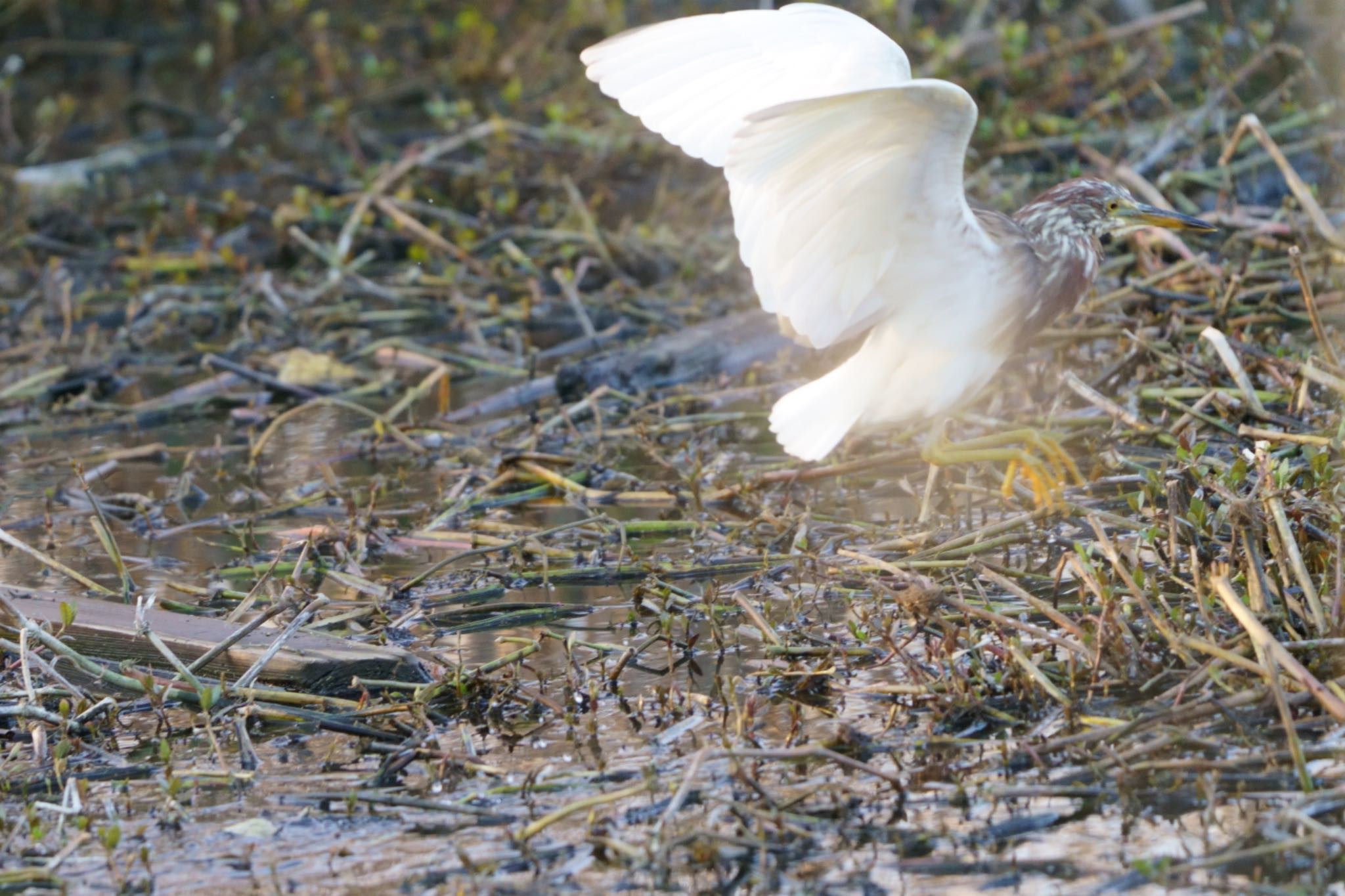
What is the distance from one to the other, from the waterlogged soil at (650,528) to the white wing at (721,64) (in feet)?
3.50

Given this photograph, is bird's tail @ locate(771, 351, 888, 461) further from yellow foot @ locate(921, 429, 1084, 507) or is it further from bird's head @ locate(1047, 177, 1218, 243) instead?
bird's head @ locate(1047, 177, 1218, 243)

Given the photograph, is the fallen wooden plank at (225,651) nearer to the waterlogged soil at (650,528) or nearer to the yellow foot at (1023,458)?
the waterlogged soil at (650,528)

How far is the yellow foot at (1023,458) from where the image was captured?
415cm

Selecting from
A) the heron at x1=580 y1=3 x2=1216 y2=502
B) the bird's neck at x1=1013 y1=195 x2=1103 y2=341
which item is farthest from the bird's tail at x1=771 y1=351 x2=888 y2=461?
the bird's neck at x1=1013 y1=195 x2=1103 y2=341

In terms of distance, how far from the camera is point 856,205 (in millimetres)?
3738

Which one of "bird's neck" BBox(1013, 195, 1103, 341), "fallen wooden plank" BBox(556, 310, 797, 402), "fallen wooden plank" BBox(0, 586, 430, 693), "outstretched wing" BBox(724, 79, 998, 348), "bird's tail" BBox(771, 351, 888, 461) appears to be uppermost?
"outstretched wing" BBox(724, 79, 998, 348)

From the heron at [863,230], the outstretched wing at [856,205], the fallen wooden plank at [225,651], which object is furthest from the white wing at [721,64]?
the fallen wooden plank at [225,651]

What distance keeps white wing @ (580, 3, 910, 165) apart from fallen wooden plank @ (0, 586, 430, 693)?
1.50m

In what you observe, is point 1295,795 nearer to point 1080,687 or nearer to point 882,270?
point 1080,687

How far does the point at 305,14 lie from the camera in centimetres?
→ 1131

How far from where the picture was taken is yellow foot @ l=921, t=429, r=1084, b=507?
163 inches

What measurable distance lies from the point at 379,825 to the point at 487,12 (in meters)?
8.67

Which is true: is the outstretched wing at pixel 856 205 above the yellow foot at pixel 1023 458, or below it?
above

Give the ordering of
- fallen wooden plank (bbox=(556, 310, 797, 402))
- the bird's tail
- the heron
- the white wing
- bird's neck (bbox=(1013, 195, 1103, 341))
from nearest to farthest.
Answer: the heron < the white wing < the bird's tail < bird's neck (bbox=(1013, 195, 1103, 341)) < fallen wooden plank (bbox=(556, 310, 797, 402))
